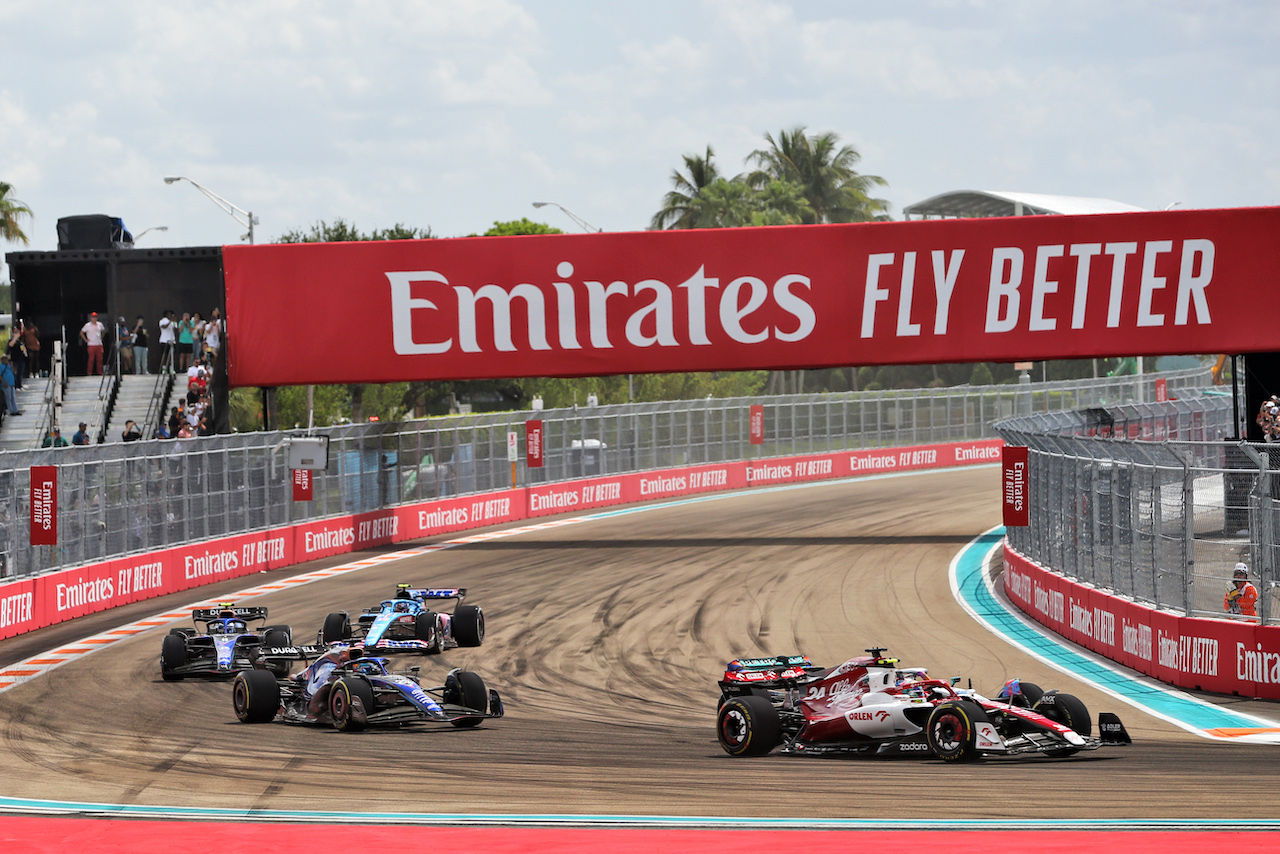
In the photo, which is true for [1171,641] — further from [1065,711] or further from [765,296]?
[765,296]

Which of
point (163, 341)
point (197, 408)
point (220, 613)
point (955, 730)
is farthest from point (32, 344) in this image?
point (955, 730)

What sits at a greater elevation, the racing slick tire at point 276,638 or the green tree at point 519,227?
the green tree at point 519,227

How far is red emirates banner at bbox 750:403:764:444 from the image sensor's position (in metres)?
49.1

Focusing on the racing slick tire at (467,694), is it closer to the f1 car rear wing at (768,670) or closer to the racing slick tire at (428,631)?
the f1 car rear wing at (768,670)

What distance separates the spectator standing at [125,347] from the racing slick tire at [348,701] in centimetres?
2034

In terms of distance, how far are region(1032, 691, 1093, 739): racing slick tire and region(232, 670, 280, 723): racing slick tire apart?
7.92m

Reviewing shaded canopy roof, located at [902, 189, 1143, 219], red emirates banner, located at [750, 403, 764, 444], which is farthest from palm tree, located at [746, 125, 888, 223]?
red emirates banner, located at [750, 403, 764, 444]

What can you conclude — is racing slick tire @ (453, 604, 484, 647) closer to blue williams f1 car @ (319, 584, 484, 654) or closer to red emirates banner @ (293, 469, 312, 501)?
blue williams f1 car @ (319, 584, 484, 654)

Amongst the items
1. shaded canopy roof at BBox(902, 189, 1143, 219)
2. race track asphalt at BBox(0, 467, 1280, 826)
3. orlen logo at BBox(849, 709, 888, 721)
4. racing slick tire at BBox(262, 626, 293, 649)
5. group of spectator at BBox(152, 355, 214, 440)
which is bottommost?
race track asphalt at BBox(0, 467, 1280, 826)

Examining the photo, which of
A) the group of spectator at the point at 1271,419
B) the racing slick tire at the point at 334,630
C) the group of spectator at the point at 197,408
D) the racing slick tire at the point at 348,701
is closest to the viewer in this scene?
the racing slick tire at the point at 348,701

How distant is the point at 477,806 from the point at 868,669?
13.4 ft

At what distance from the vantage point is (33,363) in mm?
34906

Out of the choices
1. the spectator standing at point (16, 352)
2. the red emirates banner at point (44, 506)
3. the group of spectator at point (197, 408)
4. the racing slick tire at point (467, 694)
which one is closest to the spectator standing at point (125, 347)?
the spectator standing at point (16, 352)

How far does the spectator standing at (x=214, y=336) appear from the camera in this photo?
104 feet
